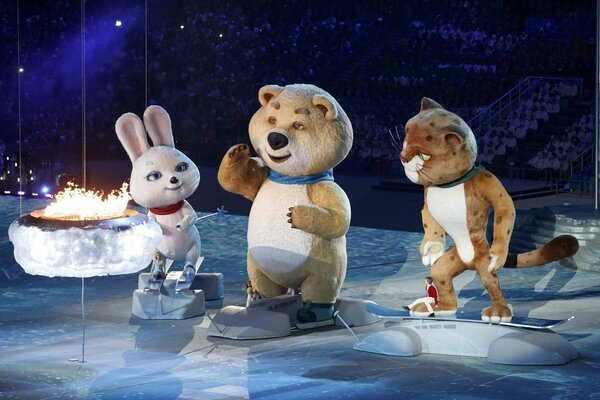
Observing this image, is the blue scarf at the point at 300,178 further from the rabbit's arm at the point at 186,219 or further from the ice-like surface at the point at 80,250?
the ice-like surface at the point at 80,250

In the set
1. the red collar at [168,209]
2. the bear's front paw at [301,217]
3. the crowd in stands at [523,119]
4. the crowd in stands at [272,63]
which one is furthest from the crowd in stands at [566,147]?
the bear's front paw at [301,217]

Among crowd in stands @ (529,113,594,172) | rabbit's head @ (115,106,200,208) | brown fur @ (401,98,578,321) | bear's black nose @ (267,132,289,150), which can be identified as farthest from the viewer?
crowd in stands @ (529,113,594,172)

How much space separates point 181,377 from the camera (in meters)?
6.37

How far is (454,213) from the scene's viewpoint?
6934 mm

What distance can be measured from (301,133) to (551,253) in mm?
1657

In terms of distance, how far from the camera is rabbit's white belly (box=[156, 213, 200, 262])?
8109 millimetres

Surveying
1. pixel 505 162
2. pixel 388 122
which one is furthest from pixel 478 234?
pixel 388 122

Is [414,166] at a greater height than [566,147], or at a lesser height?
lesser

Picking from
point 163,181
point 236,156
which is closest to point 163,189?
point 163,181

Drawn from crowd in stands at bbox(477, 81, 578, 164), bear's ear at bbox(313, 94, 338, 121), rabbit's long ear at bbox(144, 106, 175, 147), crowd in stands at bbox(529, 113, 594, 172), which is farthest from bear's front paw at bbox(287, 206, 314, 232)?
crowd in stands at bbox(477, 81, 578, 164)

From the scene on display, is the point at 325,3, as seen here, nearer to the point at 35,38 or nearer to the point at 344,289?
the point at 35,38

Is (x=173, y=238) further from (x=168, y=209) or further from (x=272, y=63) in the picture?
(x=272, y=63)

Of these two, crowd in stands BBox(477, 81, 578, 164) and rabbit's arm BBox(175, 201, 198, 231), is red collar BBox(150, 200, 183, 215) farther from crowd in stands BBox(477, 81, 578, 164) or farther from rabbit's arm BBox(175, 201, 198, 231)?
crowd in stands BBox(477, 81, 578, 164)

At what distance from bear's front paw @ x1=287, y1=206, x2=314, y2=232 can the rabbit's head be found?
106cm
